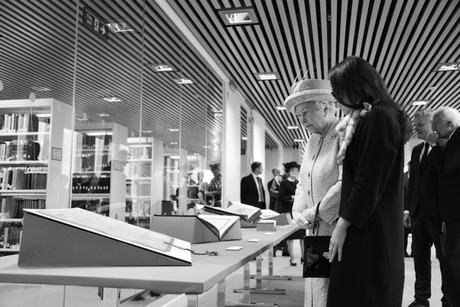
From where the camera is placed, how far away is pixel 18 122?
355 cm

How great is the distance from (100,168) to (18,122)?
42.5 inches

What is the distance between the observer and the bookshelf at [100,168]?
13.2 ft

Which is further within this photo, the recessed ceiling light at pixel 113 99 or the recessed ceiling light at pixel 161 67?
the recessed ceiling light at pixel 161 67

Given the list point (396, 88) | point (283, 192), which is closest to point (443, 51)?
point (396, 88)

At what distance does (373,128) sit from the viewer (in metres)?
1.44

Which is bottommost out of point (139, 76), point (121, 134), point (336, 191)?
point (336, 191)

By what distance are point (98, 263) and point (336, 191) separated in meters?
0.99

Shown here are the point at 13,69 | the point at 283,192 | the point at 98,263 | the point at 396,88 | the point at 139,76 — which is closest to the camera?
the point at 98,263

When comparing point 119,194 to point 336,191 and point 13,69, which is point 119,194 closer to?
point 13,69

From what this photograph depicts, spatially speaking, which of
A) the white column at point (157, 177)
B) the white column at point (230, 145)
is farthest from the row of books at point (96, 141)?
the white column at point (230, 145)

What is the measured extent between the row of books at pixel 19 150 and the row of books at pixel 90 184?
1.38 ft

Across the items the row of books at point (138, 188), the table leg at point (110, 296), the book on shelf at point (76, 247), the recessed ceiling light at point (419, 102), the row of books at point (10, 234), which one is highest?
the recessed ceiling light at point (419, 102)

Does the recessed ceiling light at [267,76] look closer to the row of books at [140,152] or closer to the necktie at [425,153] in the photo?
the row of books at [140,152]

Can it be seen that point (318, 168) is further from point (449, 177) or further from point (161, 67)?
point (161, 67)
